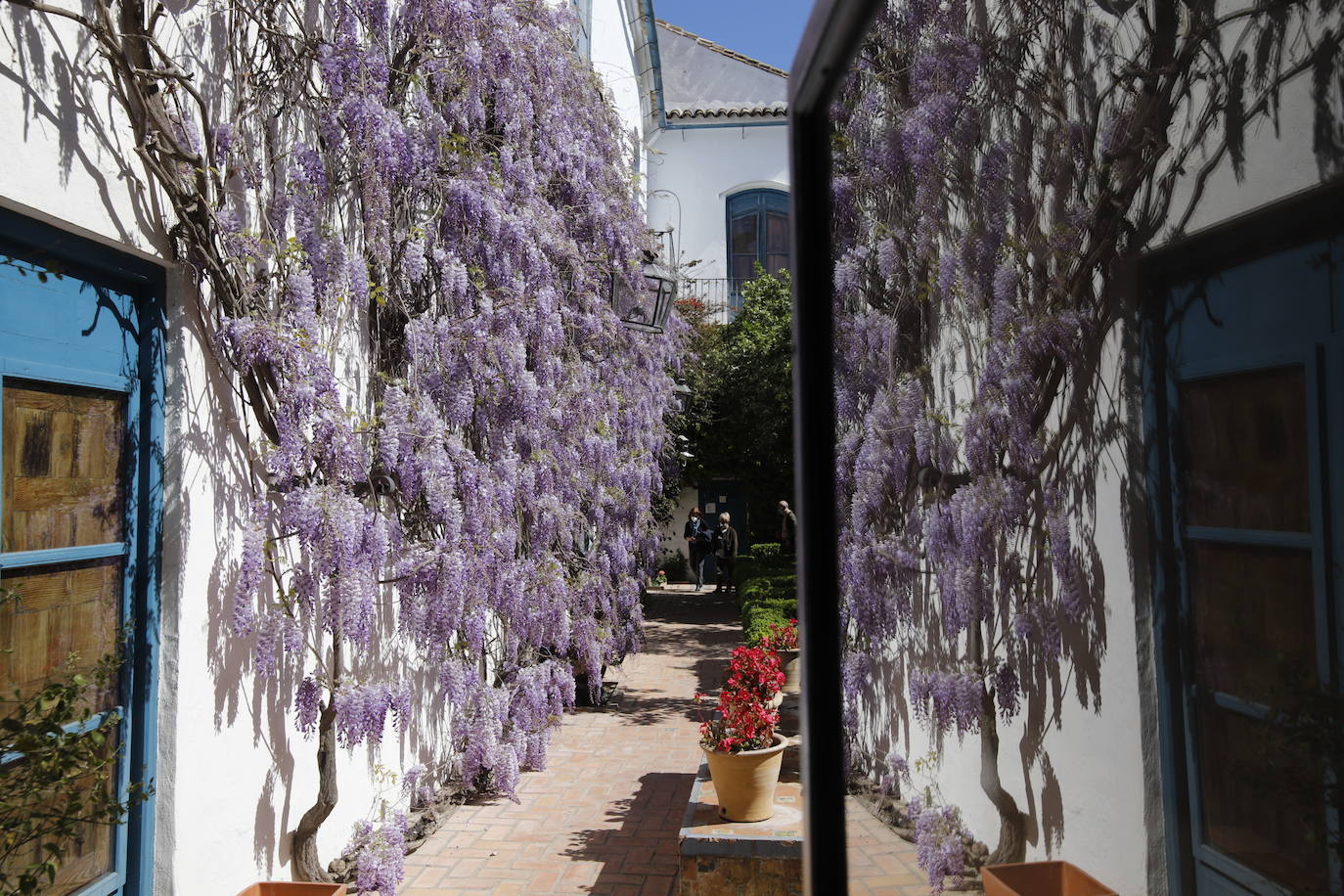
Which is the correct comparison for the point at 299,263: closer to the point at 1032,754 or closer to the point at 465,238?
the point at 465,238

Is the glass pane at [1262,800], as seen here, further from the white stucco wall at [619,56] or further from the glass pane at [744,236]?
the glass pane at [744,236]

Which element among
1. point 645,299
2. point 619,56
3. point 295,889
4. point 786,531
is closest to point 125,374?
point 295,889

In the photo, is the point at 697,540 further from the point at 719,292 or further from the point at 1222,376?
the point at 1222,376

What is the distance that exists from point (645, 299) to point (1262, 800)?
313 inches

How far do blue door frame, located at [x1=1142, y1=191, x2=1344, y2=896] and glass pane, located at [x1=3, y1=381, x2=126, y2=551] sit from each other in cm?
304

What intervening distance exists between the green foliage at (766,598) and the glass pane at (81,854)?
13.2 ft

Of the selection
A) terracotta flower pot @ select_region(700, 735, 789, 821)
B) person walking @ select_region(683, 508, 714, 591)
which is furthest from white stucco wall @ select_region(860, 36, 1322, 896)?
person walking @ select_region(683, 508, 714, 591)

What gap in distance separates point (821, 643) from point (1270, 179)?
53cm

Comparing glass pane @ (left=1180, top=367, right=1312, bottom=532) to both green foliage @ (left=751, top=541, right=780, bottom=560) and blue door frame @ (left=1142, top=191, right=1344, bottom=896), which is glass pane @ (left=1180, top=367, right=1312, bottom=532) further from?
green foliage @ (left=751, top=541, right=780, bottom=560)

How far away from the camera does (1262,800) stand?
34 cm

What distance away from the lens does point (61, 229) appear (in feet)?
9.37

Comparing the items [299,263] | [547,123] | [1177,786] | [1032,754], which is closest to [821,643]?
[1032,754]

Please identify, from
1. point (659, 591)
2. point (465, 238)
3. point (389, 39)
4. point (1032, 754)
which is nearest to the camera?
point (1032, 754)

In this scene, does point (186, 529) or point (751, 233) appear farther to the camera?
point (751, 233)
